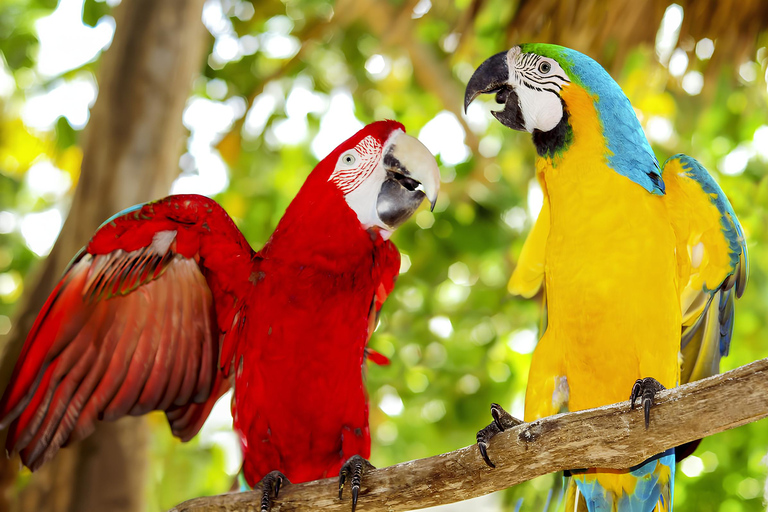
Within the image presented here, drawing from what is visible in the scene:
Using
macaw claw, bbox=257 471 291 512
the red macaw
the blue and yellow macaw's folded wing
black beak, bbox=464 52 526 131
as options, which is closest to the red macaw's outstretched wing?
the red macaw

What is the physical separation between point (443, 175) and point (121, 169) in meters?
1.37

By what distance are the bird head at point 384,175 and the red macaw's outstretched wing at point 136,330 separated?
26 centimetres

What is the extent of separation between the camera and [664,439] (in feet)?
2.82

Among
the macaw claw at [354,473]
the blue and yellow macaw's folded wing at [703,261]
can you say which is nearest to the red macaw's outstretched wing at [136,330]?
the macaw claw at [354,473]

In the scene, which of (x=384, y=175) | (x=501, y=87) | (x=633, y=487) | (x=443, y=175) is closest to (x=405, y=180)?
(x=384, y=175)

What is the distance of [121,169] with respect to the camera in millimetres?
1898

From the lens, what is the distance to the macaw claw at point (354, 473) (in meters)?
1.06

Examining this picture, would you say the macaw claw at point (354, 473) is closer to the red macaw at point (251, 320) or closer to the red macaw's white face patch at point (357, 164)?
the red macaw at point (251, 320)

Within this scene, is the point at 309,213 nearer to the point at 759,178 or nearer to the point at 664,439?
the point at 664,439

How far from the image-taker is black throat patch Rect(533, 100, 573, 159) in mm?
1057

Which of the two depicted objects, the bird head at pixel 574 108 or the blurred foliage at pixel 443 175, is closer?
the bird head at pixel 574 108

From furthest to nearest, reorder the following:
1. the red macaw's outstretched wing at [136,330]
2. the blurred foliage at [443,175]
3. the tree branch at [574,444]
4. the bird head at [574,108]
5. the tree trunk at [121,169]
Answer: the blurred foliage at [443,175] → the tree trunk at [121,169] → the red macaw's outstretched wing at [136,330] → the bird head at [574,108] → the tree branch at [574,444]

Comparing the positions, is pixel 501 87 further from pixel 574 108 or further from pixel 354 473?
pixel 354 473

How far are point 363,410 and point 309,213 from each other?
16.0 inches
